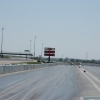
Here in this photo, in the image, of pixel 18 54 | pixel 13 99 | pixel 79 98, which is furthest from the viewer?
pixel 18 54

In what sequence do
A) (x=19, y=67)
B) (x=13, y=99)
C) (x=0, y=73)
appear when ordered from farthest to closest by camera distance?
(x=19, y=67), (x=0, y=73), (x=13, y=99)

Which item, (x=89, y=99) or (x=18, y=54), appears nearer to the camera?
(x=89, y=99)

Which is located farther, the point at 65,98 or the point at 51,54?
the point at 51,54

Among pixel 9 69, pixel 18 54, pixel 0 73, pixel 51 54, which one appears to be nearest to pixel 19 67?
pixel 9 69

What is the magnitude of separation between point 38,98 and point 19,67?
118 feet

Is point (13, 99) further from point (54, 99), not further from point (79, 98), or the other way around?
point (79, 98)

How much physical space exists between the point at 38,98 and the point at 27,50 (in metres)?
129

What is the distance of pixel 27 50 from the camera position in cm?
14288

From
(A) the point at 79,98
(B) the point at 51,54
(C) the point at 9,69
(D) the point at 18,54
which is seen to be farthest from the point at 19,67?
(D) the point at 18,54

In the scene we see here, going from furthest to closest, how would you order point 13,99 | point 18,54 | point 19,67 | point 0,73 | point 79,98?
point 18,54 < point 19,67 < point 0,73 < point 79,98 < point 13,99

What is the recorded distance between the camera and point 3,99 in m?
13.8

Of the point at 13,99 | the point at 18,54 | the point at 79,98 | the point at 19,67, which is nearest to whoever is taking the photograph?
the point at 13,99

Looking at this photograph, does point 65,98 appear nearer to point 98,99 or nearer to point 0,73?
point 98,99

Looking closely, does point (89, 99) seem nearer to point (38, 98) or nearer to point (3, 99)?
point (38, 98)
